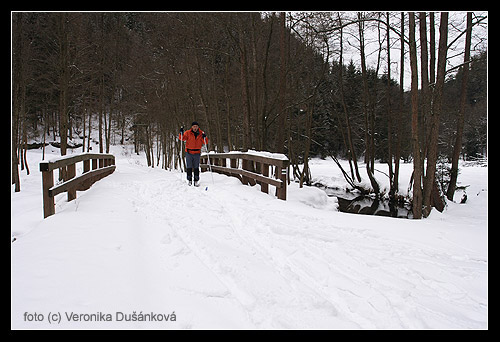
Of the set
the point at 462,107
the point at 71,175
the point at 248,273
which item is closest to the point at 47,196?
the point at 71,175

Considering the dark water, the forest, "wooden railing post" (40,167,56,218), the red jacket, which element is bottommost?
the dark water

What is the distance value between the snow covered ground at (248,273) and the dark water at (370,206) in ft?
33.6

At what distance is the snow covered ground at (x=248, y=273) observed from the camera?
2.27 metres

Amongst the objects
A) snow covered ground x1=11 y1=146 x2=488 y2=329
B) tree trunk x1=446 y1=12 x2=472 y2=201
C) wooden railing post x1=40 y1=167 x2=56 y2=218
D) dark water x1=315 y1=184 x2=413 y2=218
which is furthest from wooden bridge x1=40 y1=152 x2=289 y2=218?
tree trunk x1=446 y1=12 x2=472 y2=201

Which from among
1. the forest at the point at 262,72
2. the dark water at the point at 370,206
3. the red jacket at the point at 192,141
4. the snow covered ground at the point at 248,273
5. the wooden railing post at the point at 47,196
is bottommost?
the dark water at the point at 370,206

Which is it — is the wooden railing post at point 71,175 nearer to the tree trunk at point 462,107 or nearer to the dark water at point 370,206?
the dark water at point 370,206

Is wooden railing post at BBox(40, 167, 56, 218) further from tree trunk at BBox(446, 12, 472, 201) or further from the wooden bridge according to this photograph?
tree trunk at BBox(446, 12, 472, 201)

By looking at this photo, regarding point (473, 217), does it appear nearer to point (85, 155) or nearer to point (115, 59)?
point (85, 155)

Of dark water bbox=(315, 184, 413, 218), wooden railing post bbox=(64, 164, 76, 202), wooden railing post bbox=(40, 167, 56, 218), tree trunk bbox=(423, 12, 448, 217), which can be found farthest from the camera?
dark water bbox=(315, 184, 413, 218)

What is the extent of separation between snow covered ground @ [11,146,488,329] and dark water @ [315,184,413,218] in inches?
404

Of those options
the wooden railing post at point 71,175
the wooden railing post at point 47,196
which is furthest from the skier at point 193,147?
the wooden railing post at point 47,196

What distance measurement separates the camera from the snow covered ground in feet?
7.45
